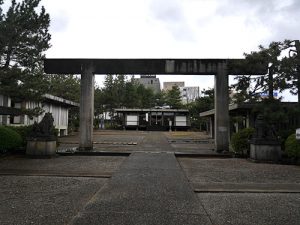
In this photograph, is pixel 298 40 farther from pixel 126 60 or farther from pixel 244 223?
pixel 244 223

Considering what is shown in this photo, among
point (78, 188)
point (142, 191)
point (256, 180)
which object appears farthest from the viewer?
point (256, 180)

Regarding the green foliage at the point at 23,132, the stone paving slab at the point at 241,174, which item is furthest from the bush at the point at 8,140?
the stone paving slab at the point at 241,174

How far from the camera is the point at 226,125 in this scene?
55.6ft

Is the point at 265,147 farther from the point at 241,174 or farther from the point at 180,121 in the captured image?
the point at 180,121

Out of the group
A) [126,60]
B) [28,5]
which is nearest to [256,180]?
[126,60]

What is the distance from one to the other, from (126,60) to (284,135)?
28.1ft

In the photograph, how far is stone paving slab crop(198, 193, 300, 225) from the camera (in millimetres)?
5375

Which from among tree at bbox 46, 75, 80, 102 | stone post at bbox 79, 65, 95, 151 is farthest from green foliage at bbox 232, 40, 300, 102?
tree at bbox 46, 75, 80, 102

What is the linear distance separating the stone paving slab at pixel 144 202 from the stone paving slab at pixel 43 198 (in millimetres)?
327

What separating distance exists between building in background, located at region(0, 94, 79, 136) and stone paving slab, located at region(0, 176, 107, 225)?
521 inches

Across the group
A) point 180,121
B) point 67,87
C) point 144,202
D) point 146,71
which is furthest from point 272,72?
point 180,121

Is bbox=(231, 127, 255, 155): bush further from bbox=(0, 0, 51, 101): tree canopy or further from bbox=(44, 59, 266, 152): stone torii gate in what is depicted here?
bbox=(0, 0, 51, 101): tree canopy

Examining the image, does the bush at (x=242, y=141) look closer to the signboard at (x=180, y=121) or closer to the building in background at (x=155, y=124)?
the building in background at (x=155, y=124)

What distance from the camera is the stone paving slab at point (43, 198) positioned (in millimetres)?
5344
